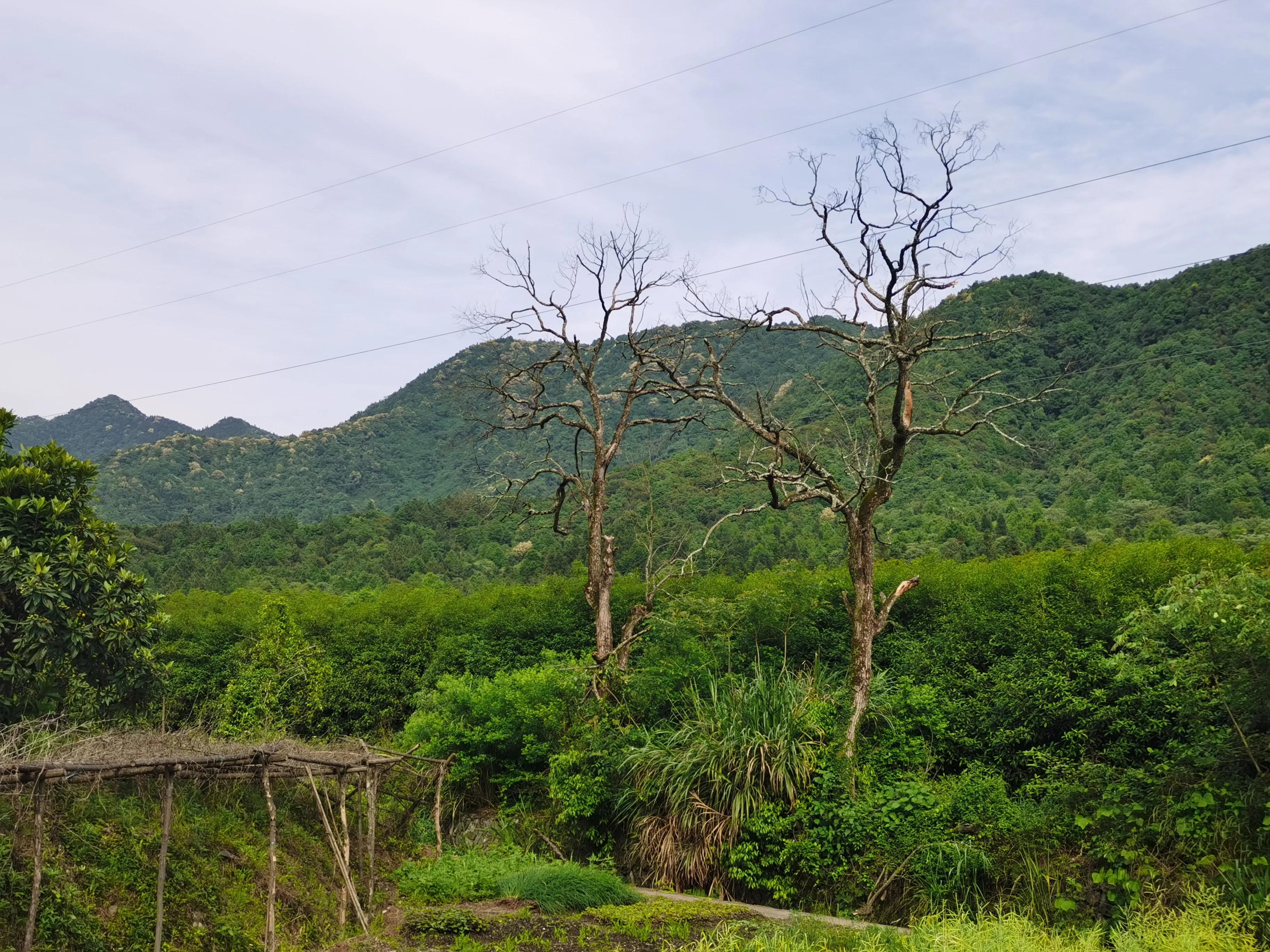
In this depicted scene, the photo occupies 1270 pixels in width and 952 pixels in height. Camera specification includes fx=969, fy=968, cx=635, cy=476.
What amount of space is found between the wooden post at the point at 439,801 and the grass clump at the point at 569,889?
2.43 metres

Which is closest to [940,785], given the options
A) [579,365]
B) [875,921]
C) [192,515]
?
[875,921]

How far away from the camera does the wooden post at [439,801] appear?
12.4m

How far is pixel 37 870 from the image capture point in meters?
7.01

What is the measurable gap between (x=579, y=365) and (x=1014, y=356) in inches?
645

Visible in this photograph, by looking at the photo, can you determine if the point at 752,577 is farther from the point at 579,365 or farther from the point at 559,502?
the point at 579,365

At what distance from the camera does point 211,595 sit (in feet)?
61.7

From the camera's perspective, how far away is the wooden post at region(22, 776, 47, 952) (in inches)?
275

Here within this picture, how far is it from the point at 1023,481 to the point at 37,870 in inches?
769

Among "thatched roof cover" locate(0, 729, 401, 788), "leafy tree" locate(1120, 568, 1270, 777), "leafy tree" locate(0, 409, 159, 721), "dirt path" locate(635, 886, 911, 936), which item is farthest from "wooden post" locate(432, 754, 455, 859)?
"leafy tree" locate(1120, 568, 1270, 777)

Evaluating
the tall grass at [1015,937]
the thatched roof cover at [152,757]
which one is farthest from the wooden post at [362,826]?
the tall grass at [1015,937]

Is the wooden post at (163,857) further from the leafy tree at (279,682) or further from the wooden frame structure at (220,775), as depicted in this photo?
the leafy tree at (279,682)

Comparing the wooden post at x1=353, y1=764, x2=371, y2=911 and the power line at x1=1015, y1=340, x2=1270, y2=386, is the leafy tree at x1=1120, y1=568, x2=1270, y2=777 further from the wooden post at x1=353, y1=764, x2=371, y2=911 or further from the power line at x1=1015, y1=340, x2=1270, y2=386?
the power line at x1=1015, y1=340, x2=1270, y2=386

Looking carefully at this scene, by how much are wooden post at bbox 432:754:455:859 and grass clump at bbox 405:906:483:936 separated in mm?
2950

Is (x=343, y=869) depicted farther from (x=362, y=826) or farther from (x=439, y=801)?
(x=439, y=801)
